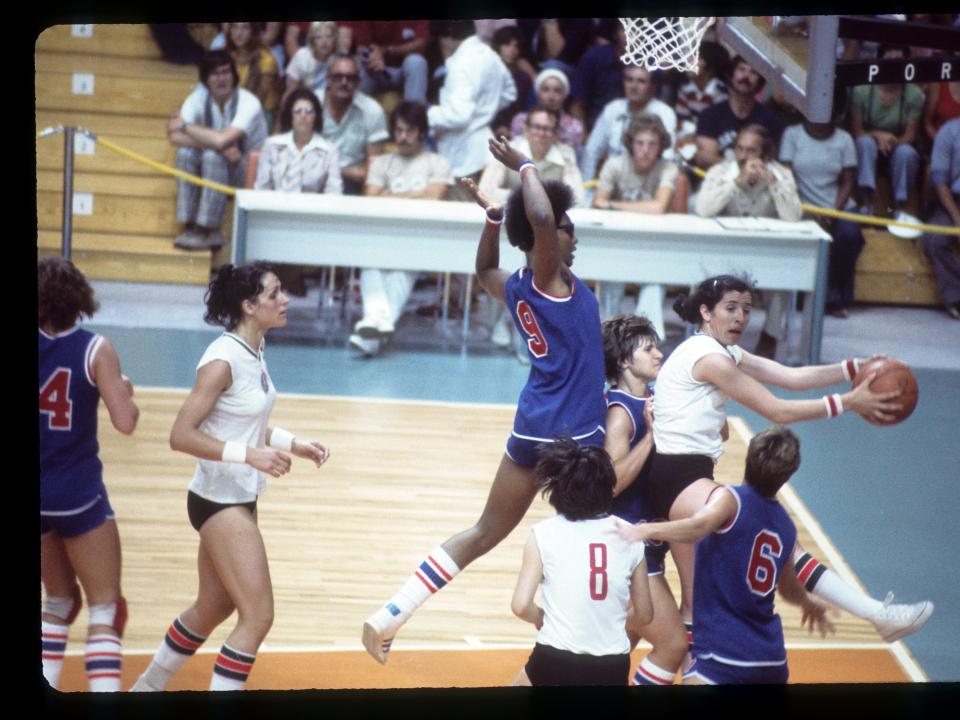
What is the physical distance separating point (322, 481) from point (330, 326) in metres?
2.80

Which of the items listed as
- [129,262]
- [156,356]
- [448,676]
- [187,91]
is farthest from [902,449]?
[187,91]

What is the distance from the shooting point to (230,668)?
4.26m

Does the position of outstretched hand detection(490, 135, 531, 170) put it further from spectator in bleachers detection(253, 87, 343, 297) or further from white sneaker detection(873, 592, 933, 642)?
spectator in bleachers detection(253, 87, 343, 297)

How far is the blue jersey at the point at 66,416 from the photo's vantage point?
4.16 metres

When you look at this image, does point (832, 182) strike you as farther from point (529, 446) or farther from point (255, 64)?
point (529, 446)

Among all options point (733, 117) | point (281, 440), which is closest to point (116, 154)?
Answer: point (733, 117)

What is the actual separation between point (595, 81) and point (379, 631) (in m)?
6.18

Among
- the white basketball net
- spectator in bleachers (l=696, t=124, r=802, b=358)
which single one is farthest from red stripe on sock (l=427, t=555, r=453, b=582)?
spectator in bleachers (l=696, t=124, r=802, b=358)

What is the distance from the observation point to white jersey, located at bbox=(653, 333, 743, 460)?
4.52 m

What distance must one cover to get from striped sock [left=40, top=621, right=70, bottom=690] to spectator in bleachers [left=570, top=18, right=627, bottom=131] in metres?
6.28

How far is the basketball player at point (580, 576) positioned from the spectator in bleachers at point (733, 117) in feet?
18.1

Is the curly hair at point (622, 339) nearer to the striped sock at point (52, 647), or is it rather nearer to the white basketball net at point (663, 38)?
the white basketball net at point (663, 38)

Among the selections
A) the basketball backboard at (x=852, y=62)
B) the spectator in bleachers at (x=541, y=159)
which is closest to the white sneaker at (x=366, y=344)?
the spectator in bleachers at (x=541, y=159)

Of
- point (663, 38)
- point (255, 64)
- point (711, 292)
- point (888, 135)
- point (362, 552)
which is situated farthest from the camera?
point (255, 64)
